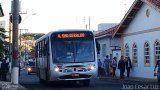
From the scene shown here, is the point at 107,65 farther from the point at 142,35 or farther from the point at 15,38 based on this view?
the point at 15,38

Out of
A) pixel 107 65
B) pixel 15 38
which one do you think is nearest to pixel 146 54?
pixel 107 65

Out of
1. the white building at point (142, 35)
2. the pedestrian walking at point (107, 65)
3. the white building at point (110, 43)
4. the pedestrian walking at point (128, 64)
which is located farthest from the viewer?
the white building at point (110, 43)

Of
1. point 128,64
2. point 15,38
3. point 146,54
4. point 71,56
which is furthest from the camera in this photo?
point 128,64

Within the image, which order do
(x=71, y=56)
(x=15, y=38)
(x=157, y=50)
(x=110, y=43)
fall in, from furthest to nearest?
1. (x=110, y=43)
2. (x=157, y=50)
3. (x=71, y=56)
4. (x=15, y=38)

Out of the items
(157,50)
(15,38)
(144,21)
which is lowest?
(157,50)

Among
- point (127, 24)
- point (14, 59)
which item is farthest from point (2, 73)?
point (127, 24)

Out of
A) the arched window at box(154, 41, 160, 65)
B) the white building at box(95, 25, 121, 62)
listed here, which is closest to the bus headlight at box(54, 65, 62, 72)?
the arched window at box(154, 41, 160, 65)

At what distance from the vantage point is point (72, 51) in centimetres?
2403

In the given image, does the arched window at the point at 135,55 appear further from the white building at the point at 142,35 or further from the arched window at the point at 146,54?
the arched window at the point at 146,54

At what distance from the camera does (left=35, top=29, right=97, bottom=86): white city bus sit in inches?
932

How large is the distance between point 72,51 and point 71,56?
0.28 m

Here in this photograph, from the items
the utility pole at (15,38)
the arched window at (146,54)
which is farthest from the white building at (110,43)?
the utility pole at (15,38)

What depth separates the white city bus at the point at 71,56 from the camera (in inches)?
932

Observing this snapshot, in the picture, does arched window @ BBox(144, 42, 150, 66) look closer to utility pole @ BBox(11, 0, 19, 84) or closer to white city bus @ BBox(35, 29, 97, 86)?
white city bus @ BBox(35, 29, 97, 86)
